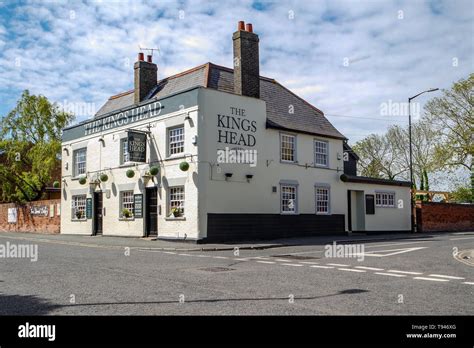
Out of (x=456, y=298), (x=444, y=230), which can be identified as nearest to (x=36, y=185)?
(x=444, y=230)

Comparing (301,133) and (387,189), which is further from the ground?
(301,133)

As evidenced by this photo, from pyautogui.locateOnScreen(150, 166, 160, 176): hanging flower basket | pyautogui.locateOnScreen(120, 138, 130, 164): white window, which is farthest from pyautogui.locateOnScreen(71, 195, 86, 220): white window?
pyautogui.locateOnScreen(150, 166, 160, 176): hanging flower basket

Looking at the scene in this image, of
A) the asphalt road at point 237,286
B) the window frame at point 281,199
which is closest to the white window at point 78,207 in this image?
the window frame at point 281,199

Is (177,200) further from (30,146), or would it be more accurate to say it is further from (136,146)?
(30,146)

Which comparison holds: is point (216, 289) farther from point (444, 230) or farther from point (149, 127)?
point (444, 230)

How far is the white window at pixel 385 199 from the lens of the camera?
31663 mm

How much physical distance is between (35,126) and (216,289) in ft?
118

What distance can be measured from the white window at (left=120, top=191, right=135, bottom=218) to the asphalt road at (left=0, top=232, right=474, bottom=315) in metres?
10.6

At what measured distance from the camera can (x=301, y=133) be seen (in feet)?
88.9

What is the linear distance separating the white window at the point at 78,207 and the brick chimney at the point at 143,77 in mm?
7284

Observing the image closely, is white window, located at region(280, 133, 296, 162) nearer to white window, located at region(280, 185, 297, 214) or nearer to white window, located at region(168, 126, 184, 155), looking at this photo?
white window, located at region(280, 185, 297, 214)

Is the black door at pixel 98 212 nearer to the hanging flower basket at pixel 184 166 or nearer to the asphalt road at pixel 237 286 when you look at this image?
the hanging flower basket at pixel 184 166

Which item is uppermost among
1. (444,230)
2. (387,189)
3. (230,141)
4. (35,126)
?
(35,126)

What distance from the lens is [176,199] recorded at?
23.5 m
